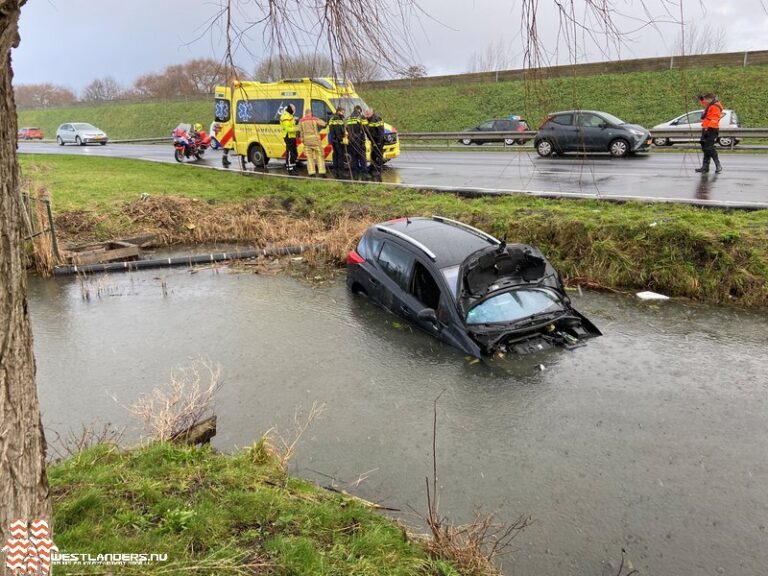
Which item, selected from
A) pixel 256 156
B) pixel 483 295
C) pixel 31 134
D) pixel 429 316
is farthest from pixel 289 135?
pixel 31 134

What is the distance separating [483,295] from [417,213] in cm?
631

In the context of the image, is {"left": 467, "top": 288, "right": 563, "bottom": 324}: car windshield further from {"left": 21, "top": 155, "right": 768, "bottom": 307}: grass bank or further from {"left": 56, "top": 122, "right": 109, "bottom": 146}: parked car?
{"left": 56, "top": 122, "right": 109, "bottom": 146}: parked car

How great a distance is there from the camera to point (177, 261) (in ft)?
44.9

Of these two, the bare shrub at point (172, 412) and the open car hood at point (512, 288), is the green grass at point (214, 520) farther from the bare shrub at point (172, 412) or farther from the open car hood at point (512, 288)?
the open car hood at point (512, 288)

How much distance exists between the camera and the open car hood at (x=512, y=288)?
7.74 metres

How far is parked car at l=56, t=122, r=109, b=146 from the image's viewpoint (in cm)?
3762

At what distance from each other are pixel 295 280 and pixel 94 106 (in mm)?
60651

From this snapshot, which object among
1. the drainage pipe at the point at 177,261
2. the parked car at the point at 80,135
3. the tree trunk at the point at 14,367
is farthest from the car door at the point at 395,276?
the parked car at the point at 80,135

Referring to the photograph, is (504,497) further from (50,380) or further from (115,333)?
(115,333)

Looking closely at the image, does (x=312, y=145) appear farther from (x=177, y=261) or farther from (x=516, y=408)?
(x=516, y=408)

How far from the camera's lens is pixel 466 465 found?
19.4 ft

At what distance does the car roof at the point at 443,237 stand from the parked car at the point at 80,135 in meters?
34.5

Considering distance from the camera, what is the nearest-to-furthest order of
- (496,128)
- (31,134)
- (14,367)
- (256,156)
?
(14,367) → (256,156) → (496,128) → (31,134)

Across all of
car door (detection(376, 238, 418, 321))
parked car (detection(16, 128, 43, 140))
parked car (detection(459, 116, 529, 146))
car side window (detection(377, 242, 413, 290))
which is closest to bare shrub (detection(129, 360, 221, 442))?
car door (detection(376, 238, 418, 321))
